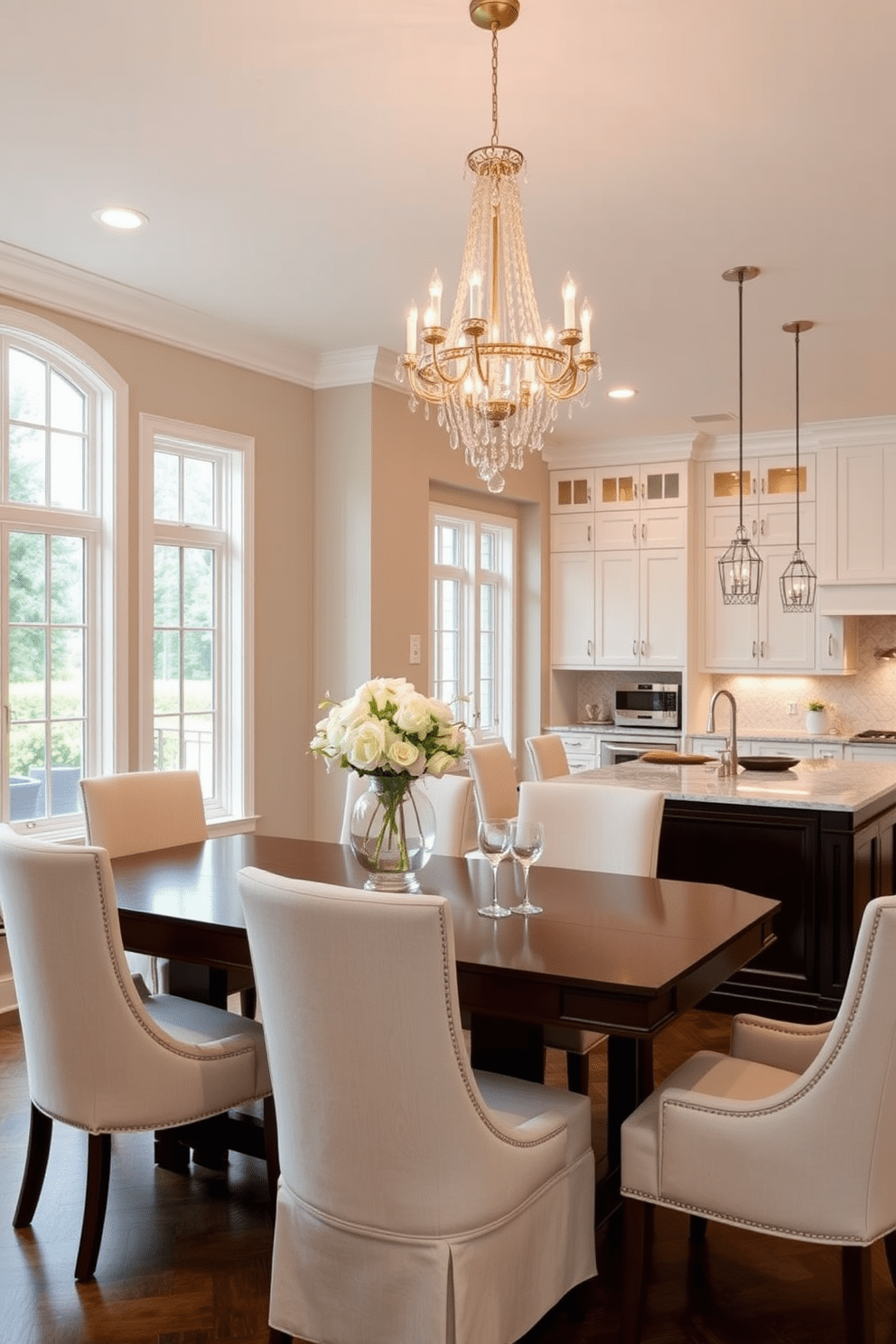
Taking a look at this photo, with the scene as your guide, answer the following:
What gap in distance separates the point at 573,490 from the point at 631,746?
172 centimetres

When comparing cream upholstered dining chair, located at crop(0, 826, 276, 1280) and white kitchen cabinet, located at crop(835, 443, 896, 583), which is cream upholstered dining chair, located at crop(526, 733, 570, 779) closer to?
white kitchen cabinet, located at crop(835, 443, 896, 583)

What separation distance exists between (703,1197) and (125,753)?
10.5ft

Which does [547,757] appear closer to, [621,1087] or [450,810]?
[450,810]

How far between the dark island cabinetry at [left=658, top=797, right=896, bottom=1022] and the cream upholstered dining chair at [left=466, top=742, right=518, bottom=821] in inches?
25.9

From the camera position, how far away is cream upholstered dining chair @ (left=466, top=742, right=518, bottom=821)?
174 inches

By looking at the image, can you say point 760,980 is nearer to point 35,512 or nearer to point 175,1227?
point 175,1227

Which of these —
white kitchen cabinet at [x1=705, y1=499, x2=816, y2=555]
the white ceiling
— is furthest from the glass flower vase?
white kitchen cabinet at [x1=705, y1=499, x2=816, y2=555]

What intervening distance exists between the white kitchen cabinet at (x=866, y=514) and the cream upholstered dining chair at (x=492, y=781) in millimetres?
3018

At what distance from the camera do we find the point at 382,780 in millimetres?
2574

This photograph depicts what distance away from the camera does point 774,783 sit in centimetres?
444

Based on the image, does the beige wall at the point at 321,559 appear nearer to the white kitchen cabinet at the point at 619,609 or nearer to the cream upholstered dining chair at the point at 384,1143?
the white kitchen cabinet at the point at 619,609

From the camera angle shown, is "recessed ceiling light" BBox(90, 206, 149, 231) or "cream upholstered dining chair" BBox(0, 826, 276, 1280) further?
"recessed ceiling light" BBox(90, 206, 149, 231)

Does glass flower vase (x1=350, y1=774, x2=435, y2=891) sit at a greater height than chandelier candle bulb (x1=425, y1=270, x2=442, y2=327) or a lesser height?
lesser

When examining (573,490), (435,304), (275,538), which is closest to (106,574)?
(275,538)
